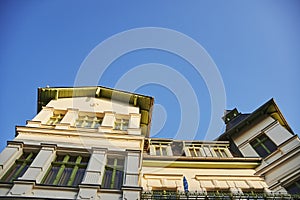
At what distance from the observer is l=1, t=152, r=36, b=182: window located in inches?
419

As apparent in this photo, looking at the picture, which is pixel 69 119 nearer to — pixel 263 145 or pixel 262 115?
pixel 263 145

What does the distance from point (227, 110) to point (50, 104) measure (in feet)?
45.7

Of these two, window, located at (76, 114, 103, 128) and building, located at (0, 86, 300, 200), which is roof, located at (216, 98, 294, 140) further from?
window, located at (76, 114, 103, 128)

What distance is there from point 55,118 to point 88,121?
195cm

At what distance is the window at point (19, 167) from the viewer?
10.7 metres

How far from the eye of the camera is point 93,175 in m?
10.9

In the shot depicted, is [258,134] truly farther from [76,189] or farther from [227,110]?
[76,189]

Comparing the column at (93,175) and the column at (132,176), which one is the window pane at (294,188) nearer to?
the column at (132,176)

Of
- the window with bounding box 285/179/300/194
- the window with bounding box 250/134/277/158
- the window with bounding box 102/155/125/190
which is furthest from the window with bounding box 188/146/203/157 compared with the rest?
the window with bounding box 102/155/125/190

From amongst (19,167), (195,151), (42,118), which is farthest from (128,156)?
(195,151)

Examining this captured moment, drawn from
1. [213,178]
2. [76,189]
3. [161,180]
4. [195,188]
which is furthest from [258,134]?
[76,189]

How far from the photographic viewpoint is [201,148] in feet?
58.1

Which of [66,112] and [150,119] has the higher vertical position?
[150,119]

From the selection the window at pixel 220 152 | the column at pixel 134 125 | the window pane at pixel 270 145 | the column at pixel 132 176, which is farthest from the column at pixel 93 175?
the window pane at pixel 270 145
